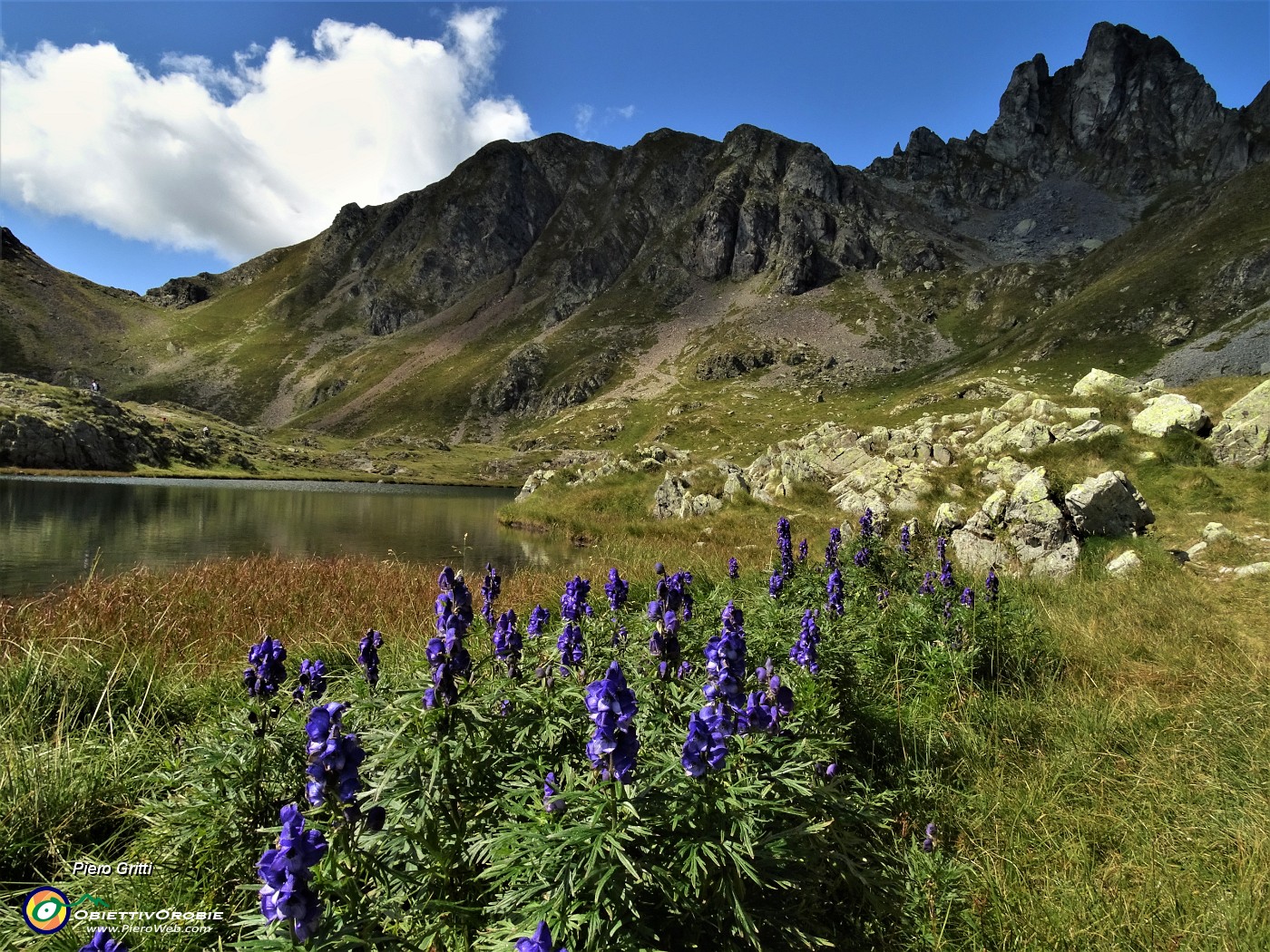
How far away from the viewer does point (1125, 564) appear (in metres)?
11.1

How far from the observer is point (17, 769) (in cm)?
454

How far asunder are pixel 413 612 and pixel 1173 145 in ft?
872

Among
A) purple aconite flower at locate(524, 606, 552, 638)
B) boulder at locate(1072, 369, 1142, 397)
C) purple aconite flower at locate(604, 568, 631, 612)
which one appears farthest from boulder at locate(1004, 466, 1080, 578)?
boulder at locate(1072, 369, 1142, 397)

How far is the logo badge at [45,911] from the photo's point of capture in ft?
10.8

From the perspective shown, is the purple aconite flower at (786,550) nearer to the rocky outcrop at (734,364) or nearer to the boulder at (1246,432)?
the boulder at (1246,432)

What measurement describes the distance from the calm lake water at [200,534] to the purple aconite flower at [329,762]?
14.0m

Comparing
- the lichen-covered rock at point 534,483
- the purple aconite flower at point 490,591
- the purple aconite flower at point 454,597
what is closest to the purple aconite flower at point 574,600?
the purple aconite flower at point 490,591

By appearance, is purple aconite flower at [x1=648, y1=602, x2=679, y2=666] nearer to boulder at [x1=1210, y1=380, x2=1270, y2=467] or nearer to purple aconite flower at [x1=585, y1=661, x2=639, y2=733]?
purple aconite flower at [x1=585, y1=661, x2=639, y2=733]

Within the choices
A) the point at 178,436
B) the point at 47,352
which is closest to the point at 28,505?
the point at 178,436

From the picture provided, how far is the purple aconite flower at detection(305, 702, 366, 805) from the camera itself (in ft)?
7.38

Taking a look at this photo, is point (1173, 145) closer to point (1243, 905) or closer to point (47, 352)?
point (1243, 905)

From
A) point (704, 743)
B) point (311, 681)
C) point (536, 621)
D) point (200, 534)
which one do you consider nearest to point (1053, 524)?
point (536, 621)

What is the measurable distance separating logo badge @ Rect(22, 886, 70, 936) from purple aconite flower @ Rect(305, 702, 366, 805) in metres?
2.50

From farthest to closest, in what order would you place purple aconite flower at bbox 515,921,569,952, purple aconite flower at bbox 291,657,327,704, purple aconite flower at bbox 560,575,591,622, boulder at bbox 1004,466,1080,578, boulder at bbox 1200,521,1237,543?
1. boulder at bbox 1004,466,1080,578
2. boulder at bbox 1200,521,1237,543
3. purple aconite flower at bbox 560,575,591,622
4. purple aconite flower at bbox 291,657,327,704
5. purple aconite flower at bbox 515,921,569,952
